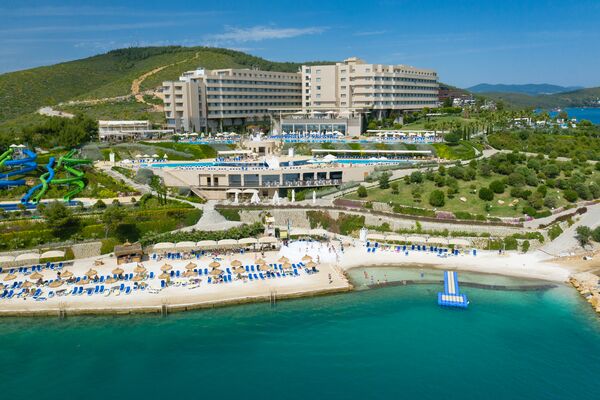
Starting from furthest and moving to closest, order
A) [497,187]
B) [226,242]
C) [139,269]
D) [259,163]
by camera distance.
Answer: [259,163] < [497,187] < [226,242] < [139,269]

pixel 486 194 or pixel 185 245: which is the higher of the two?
pixel 486 194

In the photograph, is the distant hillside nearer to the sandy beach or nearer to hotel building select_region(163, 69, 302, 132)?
hotel building select_region(163, 69, 302, 132)

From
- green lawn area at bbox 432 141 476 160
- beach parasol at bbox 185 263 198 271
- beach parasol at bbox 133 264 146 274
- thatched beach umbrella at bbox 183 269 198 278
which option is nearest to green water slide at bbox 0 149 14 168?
beach parasol at bbox 133 264 146 274

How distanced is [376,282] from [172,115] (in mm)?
69884

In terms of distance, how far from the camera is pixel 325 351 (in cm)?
3284

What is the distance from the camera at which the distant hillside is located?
133875 mm

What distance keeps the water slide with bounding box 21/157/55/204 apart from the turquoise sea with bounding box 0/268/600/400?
23035 mm

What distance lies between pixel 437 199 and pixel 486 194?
20.3ft

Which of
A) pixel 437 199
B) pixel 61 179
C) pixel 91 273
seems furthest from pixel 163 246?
pixel 437 199

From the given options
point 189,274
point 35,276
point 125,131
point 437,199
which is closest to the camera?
point 35,276

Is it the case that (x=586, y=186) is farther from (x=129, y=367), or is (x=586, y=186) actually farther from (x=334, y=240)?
(x=129, y=367)

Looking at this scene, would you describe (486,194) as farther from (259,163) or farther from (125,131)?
(125,131)

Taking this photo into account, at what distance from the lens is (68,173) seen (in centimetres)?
6375

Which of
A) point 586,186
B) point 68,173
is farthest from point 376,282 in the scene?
point 68,173
